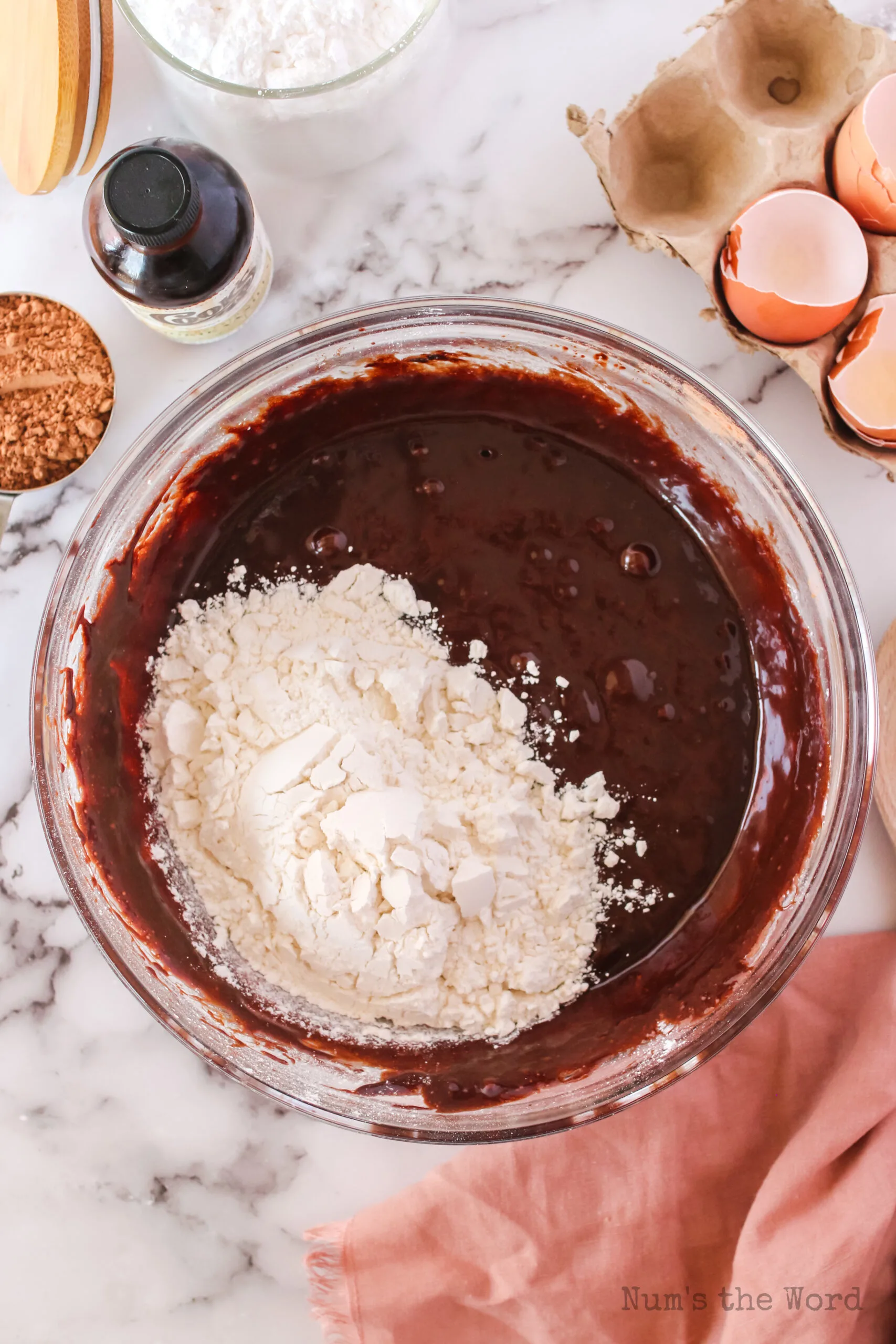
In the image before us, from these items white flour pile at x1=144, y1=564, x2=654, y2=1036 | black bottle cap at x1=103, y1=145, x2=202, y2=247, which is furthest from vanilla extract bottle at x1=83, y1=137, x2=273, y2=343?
white flour pile at x1=144, y1=564, x2=654, y2=1036

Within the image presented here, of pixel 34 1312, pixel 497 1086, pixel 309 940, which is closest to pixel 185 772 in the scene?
pixel 309 940

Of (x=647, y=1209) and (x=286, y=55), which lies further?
(x=647, y=1209)

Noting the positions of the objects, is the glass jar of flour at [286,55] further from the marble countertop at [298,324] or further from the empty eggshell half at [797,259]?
the empty eggshell half at [797,259]

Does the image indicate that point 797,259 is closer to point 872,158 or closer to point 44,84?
point 872,158

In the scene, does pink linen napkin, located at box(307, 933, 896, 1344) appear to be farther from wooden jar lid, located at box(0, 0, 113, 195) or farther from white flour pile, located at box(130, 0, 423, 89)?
wooden jar lid, located at box(0, 0, 113, 195)

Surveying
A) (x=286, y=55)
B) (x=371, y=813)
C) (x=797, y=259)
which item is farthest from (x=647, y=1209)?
(x=286, y=55)

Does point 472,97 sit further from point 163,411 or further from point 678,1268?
point 678,1268
